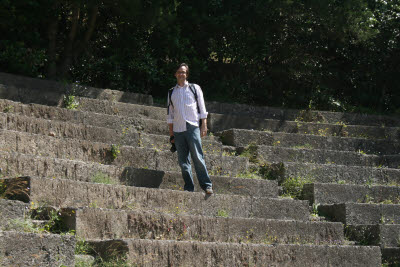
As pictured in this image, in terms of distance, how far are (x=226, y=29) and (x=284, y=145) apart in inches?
163

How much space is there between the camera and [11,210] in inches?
210

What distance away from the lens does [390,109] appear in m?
15.0

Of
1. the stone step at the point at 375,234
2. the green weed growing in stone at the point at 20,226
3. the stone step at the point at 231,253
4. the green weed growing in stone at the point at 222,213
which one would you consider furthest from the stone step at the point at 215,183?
the green weed growing in stone at the point at 20,226

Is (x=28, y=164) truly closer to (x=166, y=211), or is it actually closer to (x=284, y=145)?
(x=166, y=211)

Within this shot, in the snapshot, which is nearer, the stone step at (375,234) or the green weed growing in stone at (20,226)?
the green weed growing in stone at (20,226)

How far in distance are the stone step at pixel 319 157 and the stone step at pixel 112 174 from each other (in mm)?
1243

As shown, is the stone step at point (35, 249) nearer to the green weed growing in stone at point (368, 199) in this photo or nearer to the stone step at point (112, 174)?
the stone step at point (112, 174)

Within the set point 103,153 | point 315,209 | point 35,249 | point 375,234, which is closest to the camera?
point 35,249

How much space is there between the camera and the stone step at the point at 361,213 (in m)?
8.38

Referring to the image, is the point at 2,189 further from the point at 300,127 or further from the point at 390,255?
the point at 300,127

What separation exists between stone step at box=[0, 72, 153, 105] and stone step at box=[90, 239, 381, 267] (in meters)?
4.61

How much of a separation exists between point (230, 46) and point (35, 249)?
390 inches

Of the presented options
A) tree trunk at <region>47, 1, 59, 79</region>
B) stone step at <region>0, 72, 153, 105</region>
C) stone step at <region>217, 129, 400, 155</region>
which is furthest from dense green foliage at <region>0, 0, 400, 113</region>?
stone step at <region>217, 129, 400, 155</region>

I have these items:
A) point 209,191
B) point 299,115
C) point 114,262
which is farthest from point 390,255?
point 299,115
